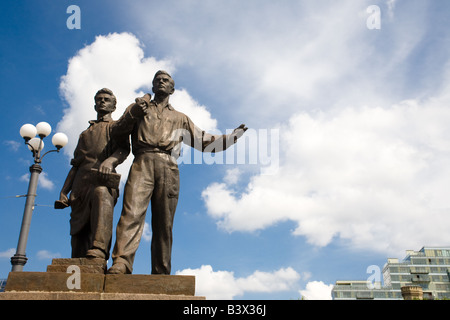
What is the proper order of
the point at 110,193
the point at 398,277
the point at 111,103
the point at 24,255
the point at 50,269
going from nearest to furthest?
the point at 50,269 → the point at 110,193 → the point at 111,103 → the point at 24,255 → the point at 398,277

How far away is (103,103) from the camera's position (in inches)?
249

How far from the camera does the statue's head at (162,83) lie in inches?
245

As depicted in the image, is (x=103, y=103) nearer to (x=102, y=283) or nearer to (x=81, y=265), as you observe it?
(x=81, y=265)

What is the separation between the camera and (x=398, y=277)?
6906 centimetres

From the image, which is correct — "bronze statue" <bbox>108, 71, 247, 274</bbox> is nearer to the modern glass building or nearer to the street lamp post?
the street lamp post

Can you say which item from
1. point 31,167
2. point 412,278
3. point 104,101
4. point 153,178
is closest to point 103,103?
point 104,101

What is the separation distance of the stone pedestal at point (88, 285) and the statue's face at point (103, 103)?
2690 mm

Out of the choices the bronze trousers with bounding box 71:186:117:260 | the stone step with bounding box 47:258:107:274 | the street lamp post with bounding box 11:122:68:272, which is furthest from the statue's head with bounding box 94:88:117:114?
the street lamp post with bounding box 11:122:68:272
